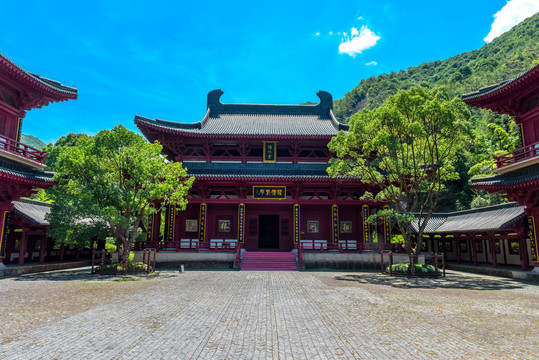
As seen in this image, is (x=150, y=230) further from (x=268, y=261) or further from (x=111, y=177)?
(x=268, y=261)

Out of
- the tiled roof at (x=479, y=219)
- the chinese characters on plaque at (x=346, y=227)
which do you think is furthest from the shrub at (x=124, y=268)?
the tiled roof at (x=479, y=219)

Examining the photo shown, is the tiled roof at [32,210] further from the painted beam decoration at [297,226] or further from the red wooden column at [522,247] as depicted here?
the red wooden column at [522,247]

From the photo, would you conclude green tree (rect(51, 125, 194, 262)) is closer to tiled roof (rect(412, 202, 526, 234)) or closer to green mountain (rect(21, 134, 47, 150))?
tiled roof (rect(412, 202, 526, 234))

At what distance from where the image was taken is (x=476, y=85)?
64.1m

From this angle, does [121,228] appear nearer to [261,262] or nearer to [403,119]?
[261,262]

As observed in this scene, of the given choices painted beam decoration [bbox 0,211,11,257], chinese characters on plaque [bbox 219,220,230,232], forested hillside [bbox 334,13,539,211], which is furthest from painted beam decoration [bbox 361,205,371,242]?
painted beam decoration [bbox 0,211,11,257]

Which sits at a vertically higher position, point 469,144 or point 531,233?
point 469,144

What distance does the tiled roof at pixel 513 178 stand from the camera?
13872 mm

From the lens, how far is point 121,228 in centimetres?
1591

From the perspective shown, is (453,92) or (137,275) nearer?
(137,275)

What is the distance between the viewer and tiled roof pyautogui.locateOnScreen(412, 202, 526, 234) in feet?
58.4

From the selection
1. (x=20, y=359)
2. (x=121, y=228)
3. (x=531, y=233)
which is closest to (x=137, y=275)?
(x=121, y=228)

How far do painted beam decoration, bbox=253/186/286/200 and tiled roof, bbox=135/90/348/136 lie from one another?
3927 mm

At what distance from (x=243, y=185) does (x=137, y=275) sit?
8405 millimetres
